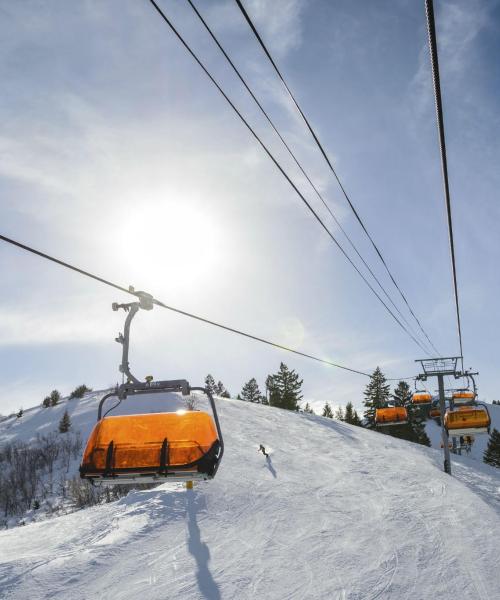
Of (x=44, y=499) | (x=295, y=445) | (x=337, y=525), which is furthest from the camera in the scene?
(x=295, y=445)

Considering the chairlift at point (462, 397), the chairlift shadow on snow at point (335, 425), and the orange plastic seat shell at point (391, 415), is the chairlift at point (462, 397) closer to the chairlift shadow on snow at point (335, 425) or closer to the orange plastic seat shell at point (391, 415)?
the orange plastic seat shell at point (391, 415)

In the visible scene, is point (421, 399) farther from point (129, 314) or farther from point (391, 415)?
point (129, 314)

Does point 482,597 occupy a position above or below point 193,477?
below

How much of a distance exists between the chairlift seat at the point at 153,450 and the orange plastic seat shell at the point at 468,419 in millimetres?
14094

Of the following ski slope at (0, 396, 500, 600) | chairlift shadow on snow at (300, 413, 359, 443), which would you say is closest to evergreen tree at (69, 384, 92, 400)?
chairlift shadow on snow at (300, 413, 359, 443)

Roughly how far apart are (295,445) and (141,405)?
17.1 meters

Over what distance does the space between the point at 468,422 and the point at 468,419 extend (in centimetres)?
12

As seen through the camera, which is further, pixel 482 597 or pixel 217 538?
pixel 217 538

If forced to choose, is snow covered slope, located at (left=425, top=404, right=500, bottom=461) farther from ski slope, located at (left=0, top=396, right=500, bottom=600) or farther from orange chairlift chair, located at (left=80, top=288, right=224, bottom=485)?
orange chairlift chair, located at (left=80, top=288, right=224, bottom=485)

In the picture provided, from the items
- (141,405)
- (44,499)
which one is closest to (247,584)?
(44,499)

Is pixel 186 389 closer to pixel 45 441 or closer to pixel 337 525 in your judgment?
pixel 337 525

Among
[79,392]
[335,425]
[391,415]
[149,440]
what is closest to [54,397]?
[79,392]

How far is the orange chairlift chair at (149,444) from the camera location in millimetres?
5508

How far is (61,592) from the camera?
27.2ft
